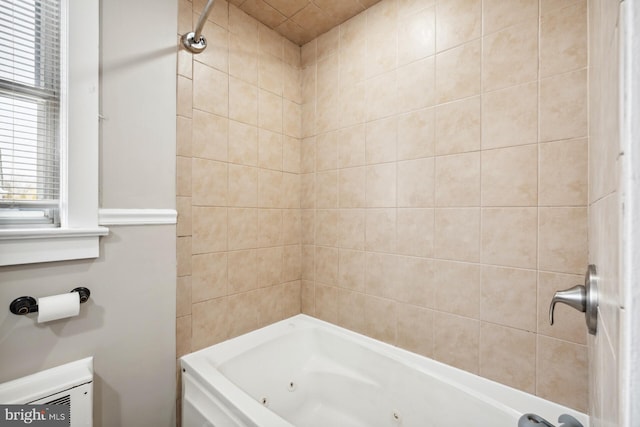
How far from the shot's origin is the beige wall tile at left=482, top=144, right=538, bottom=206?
3.67 feet

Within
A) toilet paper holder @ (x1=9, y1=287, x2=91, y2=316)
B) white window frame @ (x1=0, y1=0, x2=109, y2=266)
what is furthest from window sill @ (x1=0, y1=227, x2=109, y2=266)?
toilet paper holder @ (x1=9, y1=287, x2=91, y2=316)

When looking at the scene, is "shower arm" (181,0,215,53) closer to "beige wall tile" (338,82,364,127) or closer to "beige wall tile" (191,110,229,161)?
"beige wall tile" (191,110,229,161)

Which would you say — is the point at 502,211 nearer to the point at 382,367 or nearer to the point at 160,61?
the point at 382,367

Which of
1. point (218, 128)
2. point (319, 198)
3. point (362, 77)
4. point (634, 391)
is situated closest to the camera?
point (634, 391)

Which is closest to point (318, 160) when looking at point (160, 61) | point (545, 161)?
point (160, 61)

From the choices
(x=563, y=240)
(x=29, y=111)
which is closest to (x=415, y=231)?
(x=563, y=240)

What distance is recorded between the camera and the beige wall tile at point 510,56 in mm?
1121

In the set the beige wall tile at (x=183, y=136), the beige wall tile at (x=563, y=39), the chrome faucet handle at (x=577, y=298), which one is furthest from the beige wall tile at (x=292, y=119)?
the chrome faucet handle at (x=577, y=298)

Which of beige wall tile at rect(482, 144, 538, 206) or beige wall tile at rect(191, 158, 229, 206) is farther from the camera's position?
beige wall tile at rect(191, 158, 229, 206)

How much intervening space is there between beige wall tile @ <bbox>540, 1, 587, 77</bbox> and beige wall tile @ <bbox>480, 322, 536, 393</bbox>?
1051 millimetres

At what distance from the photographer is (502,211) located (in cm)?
119

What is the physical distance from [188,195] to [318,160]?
2.80ft

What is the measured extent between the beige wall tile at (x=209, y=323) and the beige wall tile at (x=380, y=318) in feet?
2.69

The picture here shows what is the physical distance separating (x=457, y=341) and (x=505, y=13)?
1456mm
